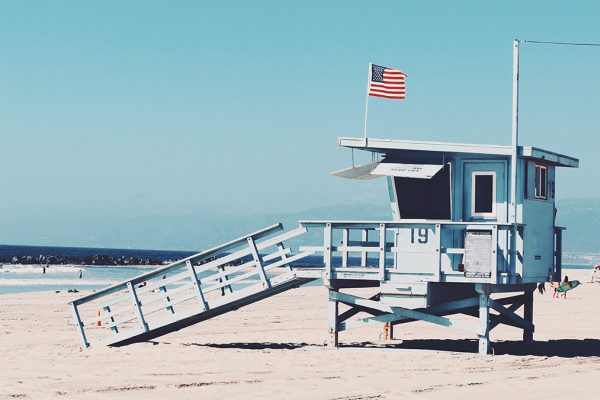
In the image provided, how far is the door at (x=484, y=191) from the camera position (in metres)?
17.7

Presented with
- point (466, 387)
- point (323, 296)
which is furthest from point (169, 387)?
point (323, 296)

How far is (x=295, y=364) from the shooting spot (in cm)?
1619

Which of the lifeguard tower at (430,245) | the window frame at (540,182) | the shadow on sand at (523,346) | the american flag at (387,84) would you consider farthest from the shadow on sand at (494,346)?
the american flag at (387,84)

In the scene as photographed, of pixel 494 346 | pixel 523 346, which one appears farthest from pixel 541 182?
pixel 494 346

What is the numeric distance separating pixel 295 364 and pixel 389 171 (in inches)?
167

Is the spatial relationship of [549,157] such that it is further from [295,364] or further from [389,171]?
[295,364]

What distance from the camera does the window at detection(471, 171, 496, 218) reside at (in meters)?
17.8

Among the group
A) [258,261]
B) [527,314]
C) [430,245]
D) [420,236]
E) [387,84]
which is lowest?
[527,314]

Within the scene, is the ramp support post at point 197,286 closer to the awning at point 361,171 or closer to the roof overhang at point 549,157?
the awning at point 361,171

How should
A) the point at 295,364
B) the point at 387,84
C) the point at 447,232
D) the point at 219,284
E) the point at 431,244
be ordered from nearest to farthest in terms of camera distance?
the point at 295,364 → the point at 431,244 → the point at 447,232 → the point at 219,284 → the point at 387,84

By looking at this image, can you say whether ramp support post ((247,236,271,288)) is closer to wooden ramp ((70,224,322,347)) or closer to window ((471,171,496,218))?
wooden ramp ((70,224,322,347))

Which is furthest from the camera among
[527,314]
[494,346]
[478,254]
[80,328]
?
[527,314]

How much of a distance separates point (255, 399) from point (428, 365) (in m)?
4.44

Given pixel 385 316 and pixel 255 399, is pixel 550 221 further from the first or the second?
pixel 255 399
